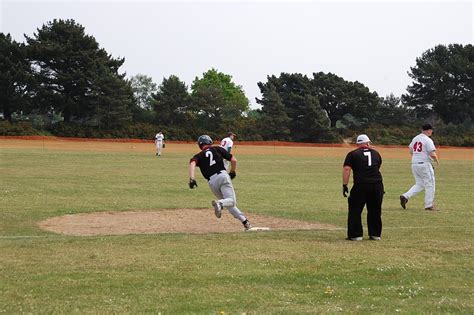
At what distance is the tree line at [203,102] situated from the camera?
72.9 metres

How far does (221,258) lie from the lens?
30.3ft

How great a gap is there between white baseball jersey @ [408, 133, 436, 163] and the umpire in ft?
19.2

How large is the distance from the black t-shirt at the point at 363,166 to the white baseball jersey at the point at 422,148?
5.81 metres

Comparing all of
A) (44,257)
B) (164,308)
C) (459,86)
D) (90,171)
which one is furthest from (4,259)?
(459,86)

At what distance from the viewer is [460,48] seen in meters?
92.4

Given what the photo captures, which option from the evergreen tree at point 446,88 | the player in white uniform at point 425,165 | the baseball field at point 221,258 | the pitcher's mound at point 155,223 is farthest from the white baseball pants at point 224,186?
the evergreen tree at point 446,88

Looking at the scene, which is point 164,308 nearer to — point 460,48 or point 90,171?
point 90,171

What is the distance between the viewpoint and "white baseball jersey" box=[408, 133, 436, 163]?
1675cm

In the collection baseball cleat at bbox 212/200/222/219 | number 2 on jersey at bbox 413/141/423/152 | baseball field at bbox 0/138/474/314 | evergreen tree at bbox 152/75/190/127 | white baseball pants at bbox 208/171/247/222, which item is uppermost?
evergreen tree at bbox 152/75/190/127

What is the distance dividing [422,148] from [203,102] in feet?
218

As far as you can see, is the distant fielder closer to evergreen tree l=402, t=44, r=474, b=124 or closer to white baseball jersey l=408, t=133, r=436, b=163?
white baseball jersey l=408, t=133, r=436, b=163

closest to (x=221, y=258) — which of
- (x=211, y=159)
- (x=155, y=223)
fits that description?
(x=211, y=159)

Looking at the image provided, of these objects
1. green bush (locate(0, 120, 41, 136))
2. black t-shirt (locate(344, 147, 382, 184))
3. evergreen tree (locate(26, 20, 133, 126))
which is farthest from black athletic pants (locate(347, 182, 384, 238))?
evergreen tree (locate(26, 20, 133, 126))

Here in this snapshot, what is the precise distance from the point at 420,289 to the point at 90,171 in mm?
23588
